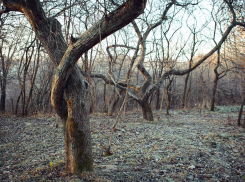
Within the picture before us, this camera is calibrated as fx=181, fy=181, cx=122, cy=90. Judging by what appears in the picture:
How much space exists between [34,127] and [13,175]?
417cm

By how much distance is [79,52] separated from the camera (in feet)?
9.24

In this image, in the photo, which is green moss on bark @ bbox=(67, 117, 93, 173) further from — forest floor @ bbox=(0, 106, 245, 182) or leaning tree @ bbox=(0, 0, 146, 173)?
forest floor @ bbox=(0, 106, 245, 182)

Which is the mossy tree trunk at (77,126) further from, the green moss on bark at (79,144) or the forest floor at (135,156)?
the forest floor at (135,156)

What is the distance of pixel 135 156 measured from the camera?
14.3ft

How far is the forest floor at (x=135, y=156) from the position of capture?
10.9 ft

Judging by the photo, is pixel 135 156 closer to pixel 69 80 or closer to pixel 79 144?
pixel 79 144

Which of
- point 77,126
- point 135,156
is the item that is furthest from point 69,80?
point 135,156

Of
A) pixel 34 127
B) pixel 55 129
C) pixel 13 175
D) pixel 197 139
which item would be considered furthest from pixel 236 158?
pixel 34 127

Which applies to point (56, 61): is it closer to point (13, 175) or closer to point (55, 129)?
point (13, 175)

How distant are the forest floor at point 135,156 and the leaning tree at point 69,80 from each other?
1.33ft

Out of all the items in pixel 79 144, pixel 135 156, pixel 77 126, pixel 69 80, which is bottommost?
pixel 135 156

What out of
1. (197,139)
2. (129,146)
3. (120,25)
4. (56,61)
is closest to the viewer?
(120,25)

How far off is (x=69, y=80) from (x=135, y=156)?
2489mm

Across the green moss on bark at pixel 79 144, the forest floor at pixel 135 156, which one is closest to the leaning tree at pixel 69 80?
the green moss on bark at pixel 79 144
